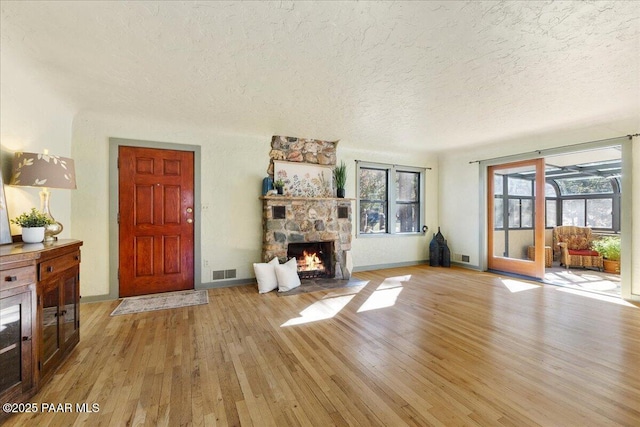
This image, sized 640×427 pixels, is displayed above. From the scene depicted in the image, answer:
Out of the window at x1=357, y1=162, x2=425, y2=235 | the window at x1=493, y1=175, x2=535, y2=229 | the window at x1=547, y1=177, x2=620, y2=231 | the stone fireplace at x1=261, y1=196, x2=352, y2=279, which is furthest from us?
the window at x1=547, y1=177, x2=620, y2=231

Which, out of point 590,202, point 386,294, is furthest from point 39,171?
point 590,202

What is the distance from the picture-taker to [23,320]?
5.29ft

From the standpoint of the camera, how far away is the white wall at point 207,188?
349 centimetres

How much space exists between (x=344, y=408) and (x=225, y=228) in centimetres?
326

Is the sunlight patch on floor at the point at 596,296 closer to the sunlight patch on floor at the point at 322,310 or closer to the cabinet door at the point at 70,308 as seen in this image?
the sunlight patch on floor at the point at 322,310

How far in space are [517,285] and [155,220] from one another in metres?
5.71

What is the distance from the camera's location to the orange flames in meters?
4.64

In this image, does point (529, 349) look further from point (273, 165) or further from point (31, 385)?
point (273, 165)

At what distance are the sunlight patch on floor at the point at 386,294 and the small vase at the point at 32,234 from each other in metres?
3.05

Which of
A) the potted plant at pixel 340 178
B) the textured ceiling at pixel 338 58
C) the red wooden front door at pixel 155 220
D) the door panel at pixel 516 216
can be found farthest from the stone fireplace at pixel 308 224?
the door panel at pixel 516 216

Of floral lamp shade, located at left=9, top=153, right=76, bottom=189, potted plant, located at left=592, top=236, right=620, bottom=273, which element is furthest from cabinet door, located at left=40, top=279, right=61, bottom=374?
potted plant, located at left=592, top=236, right=620, bottom=273

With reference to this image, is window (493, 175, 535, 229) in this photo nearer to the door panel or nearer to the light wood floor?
the door panel

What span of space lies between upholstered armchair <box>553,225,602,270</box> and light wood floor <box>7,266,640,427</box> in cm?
273

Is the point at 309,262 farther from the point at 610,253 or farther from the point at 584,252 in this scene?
the point at 610,253
